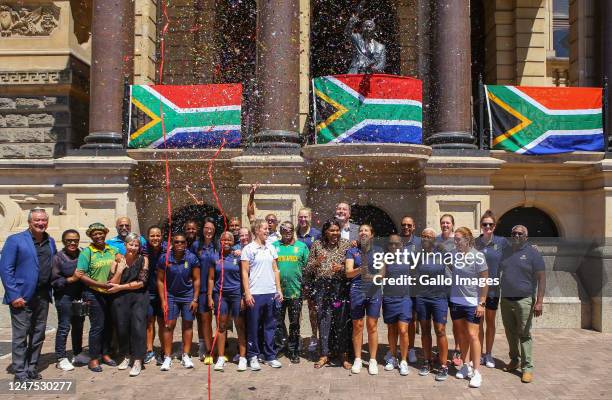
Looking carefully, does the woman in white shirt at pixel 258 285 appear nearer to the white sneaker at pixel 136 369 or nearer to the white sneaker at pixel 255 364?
the white sneaker at pixel 255 364

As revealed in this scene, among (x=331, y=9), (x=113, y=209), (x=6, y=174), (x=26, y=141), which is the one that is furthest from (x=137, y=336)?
(x=331, y=9)

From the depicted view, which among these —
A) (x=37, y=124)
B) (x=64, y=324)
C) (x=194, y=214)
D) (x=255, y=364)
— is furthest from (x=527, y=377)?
(x=37, y=124)

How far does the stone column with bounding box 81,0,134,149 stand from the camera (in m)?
11.6

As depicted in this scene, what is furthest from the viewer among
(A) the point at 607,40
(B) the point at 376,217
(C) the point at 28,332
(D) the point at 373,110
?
(B) the point at 376,217

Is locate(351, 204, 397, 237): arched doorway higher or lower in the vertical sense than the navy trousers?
higher

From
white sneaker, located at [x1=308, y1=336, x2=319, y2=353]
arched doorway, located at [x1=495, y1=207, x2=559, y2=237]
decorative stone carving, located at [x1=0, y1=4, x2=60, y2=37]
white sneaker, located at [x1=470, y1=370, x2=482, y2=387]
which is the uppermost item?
decorative stone carving, located at [x1=0, y1=4, x2=60, y2=37]

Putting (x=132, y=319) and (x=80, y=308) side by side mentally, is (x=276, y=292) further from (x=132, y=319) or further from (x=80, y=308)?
(x=80, y=308)

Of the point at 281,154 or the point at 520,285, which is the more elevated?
the point at 281,154

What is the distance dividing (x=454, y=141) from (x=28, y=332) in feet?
25.7

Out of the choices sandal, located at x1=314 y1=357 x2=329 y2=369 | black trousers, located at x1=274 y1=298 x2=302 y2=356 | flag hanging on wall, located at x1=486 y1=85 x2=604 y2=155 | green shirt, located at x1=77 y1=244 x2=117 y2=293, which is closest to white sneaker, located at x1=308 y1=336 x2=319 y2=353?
black trousers, located at x1=274 y1=298 x2=302 y2=356

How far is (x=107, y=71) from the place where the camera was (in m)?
11.6

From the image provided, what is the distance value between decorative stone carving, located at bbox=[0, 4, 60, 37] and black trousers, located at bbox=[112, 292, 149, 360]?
7719 mm

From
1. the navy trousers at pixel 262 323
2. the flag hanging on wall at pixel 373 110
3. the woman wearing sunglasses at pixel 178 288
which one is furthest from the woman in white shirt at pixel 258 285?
the flag hanging on wall at pixel 373 110

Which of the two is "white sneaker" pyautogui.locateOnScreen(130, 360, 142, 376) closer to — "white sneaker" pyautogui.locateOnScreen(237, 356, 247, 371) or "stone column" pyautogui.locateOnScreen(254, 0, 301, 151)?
"white sneaker" pyautogui.locateOnScreen(237, 356, 247, 371)
